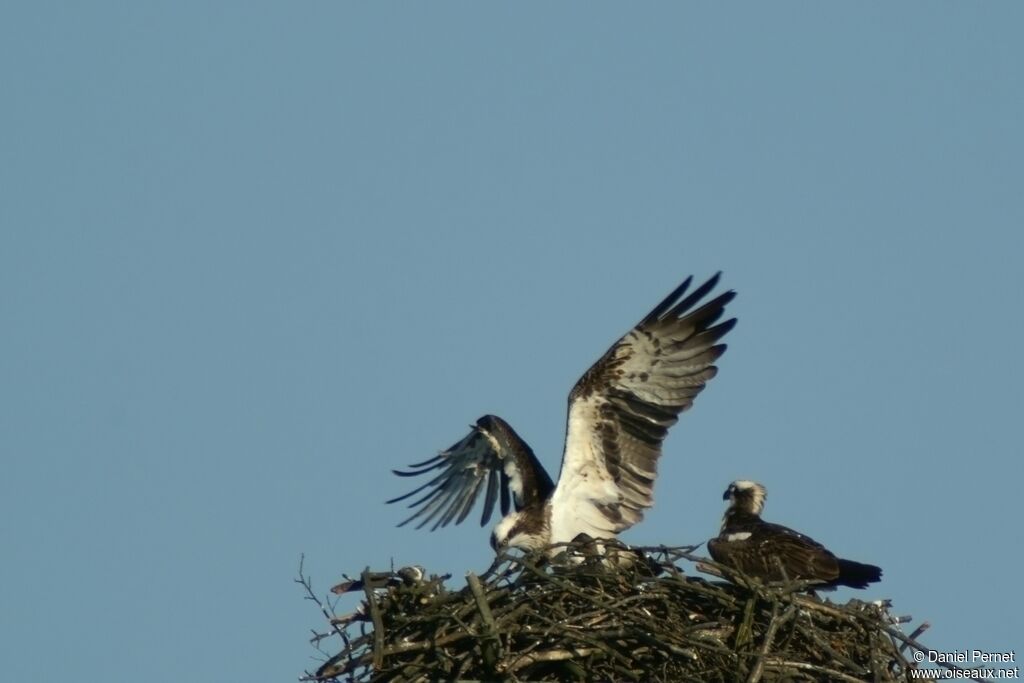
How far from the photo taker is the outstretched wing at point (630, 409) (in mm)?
12508

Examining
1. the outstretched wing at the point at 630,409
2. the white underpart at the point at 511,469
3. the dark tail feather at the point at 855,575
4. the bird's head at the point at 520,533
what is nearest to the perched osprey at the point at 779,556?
the dark tail feather at the point at 855,575

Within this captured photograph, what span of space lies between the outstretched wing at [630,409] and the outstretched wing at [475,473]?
3.47 ft

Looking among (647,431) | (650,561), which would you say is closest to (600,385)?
(647,431)

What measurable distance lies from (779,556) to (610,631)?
4.39 ft

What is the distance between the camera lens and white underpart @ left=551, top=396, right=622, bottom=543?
12523 millimetres

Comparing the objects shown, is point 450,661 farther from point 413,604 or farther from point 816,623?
point 816,623

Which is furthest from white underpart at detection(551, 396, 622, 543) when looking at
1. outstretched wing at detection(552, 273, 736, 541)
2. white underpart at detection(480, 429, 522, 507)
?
white underpart at detection(480, 429, 522, 507)

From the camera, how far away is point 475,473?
1472 centimetres

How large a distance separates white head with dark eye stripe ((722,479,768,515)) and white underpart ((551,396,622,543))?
85cm

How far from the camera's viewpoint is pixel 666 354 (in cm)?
1258

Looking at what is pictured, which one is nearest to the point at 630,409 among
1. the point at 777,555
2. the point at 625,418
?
the point at 625,418

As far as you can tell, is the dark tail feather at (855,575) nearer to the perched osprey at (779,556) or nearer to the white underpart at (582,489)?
the perched osprey at (779,556)

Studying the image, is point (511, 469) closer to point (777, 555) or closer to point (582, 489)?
point (582, 489)

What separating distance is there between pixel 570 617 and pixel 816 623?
4.46 ft
